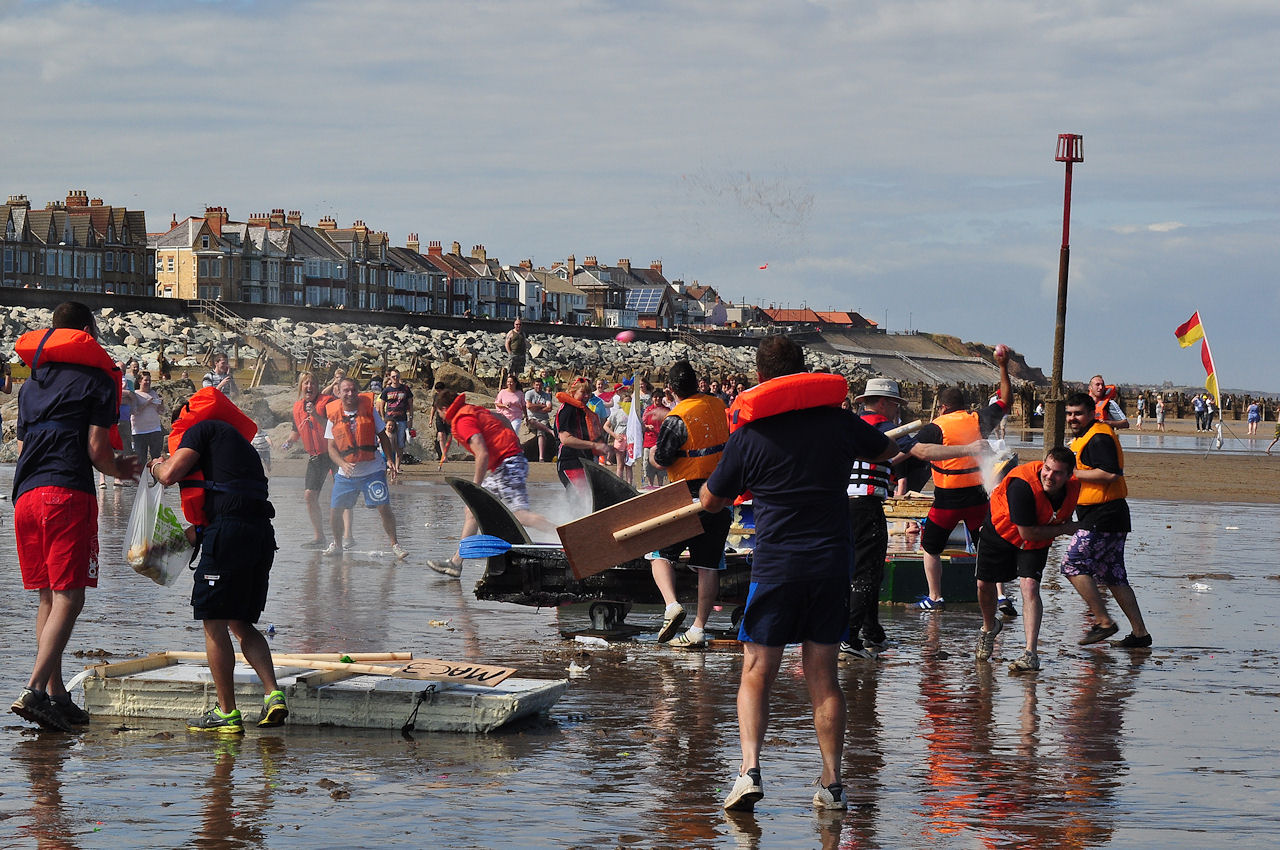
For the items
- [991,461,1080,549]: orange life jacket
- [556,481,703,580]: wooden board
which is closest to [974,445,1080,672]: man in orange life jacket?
[991,461,1080,549]: orange life jacket

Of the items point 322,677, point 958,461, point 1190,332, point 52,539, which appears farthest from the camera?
point 1190,332

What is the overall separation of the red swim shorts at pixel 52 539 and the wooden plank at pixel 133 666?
53 centimetres

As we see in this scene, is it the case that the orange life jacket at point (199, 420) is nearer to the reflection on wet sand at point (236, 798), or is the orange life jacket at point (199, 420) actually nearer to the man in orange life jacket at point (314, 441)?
the reflection on wet sand at point (236, 798)

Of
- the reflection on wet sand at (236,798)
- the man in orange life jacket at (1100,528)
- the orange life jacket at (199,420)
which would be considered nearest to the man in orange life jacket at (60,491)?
the orange life jacket at (199,420)

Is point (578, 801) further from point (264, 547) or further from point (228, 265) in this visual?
point (228, 265)

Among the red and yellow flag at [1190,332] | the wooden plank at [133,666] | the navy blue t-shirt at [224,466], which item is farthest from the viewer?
the red and yellow flag at [1190,332]

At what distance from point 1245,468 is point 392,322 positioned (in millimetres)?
62356

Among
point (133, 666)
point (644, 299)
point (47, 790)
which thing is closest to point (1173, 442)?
point (133, 666)

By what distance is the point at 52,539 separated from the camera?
273 inches

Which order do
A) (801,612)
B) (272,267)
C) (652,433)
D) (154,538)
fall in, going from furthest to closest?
(272,267)
(652,433)
(154,538)
(801,612)

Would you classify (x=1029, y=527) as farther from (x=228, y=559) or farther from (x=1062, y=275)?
(x=1062, y=275)

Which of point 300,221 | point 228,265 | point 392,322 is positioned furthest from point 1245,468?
point 300,221

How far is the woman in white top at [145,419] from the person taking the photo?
67.7 feet

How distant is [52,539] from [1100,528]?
259 inches
